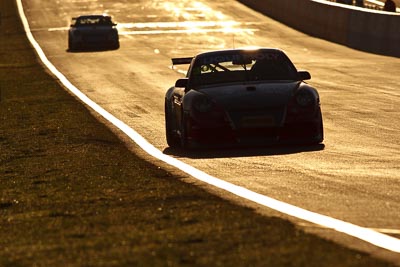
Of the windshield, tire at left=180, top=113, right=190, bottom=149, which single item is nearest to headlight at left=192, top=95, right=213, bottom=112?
tire at left=180, top=113, right=190, bottom=149

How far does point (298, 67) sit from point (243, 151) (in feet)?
72.4

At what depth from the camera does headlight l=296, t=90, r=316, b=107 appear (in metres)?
14.9

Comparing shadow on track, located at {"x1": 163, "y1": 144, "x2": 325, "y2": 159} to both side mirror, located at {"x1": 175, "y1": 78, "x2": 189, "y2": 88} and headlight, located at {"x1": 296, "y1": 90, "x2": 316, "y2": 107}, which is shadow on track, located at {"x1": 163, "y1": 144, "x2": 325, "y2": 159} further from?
side mirror, located at {"x1": 175, "y1": 78, "x2": 189, "y2": 88}

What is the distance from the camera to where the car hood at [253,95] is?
1485cm

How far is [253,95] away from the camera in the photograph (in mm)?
15047

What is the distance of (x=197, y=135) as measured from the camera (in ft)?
49.4

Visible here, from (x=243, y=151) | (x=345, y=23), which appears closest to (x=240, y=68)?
(x=243, y=151)

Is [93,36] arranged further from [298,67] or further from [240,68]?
[240,68]

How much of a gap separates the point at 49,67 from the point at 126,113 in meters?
17.1

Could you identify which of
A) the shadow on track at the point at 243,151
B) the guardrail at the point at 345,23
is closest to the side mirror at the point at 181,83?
the shadow on track at the point at 243,151

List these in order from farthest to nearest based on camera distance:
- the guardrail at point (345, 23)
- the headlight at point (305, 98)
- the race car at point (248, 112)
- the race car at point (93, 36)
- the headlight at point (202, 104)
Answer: the race car at point (93, 36) < the guardrail at point (345, 23) < the headlight at point (202, 104) < the headlight at point (305, 98) < the race car at point (248, 112)

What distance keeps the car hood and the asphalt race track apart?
535 mm

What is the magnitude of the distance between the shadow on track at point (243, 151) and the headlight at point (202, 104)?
0.50 metres

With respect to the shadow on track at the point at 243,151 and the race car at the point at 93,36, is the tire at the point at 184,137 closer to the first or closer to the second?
the shadow on track at the point at 243,151
